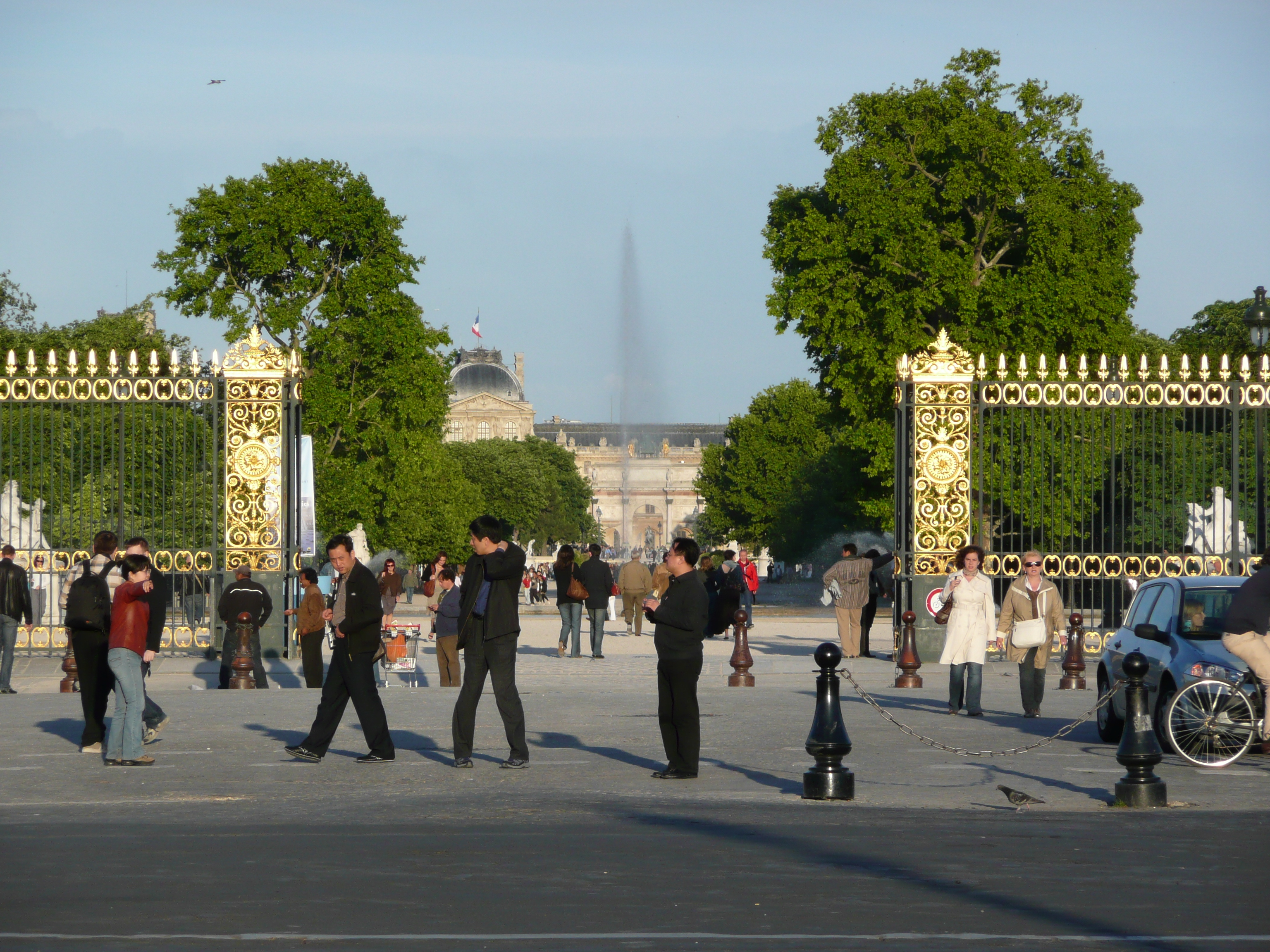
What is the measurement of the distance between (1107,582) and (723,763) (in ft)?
88.1

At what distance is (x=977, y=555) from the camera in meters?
14.7

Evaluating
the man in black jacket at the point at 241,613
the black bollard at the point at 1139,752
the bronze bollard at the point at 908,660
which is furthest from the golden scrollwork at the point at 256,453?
the black bollard at the point at 1139,752

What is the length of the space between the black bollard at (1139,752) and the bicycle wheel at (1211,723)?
5.87 ft

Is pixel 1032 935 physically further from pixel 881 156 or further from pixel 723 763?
pixel 881 156

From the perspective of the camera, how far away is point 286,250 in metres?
36.3

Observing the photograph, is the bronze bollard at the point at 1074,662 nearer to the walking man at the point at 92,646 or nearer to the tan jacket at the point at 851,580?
the tan jacket at the point at 851,580

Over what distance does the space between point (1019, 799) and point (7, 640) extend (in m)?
10.7

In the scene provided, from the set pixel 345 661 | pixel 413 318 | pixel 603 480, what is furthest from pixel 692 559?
pixel 603 480

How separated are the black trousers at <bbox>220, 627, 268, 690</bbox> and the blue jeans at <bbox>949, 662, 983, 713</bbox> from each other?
22.2 feet

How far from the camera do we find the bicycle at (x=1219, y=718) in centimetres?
1139

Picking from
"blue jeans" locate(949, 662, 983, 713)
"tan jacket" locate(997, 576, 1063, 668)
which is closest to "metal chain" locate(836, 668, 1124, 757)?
"blue jeans" locate(949, 662, 983, 713)

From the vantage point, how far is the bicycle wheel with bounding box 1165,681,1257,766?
11430 mm

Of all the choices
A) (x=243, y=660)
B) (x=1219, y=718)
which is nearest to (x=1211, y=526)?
(x=243, y=660)

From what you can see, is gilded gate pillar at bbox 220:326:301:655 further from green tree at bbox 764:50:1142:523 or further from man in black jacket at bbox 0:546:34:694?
green tree at bbox 764:50:1142:523
